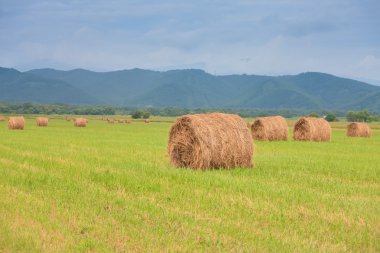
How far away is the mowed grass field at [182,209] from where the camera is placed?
8.03 metres

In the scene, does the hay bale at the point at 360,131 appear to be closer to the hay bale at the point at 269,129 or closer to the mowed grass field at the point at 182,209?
the hay bale at the point at 269,129

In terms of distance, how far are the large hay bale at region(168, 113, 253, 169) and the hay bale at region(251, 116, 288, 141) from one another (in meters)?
14.6

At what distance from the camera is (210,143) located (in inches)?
658

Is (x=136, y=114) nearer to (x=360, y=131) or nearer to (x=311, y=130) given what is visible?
(x=360, y=131)

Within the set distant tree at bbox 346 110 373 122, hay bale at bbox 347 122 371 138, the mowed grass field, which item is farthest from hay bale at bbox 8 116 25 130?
distant tree at bbox 346 110 373 122

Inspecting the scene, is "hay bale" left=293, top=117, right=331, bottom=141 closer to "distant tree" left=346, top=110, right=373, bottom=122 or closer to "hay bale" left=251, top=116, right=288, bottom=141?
"hay bale" left=251, top=116, right=288, bottom=141

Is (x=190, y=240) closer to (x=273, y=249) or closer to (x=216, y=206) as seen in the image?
(x=273, y=249)

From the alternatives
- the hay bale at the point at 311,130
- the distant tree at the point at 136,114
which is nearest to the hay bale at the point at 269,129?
the hay bale at the point at 311,130

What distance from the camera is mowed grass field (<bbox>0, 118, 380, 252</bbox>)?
8031 millimetres

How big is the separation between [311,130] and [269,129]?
3157 millimetres

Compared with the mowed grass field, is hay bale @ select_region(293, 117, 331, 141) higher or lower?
higher

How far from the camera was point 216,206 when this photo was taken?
10.5 m

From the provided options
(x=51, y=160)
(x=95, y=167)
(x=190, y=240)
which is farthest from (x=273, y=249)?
(x=51, y=160)

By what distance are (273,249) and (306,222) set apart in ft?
6.00
